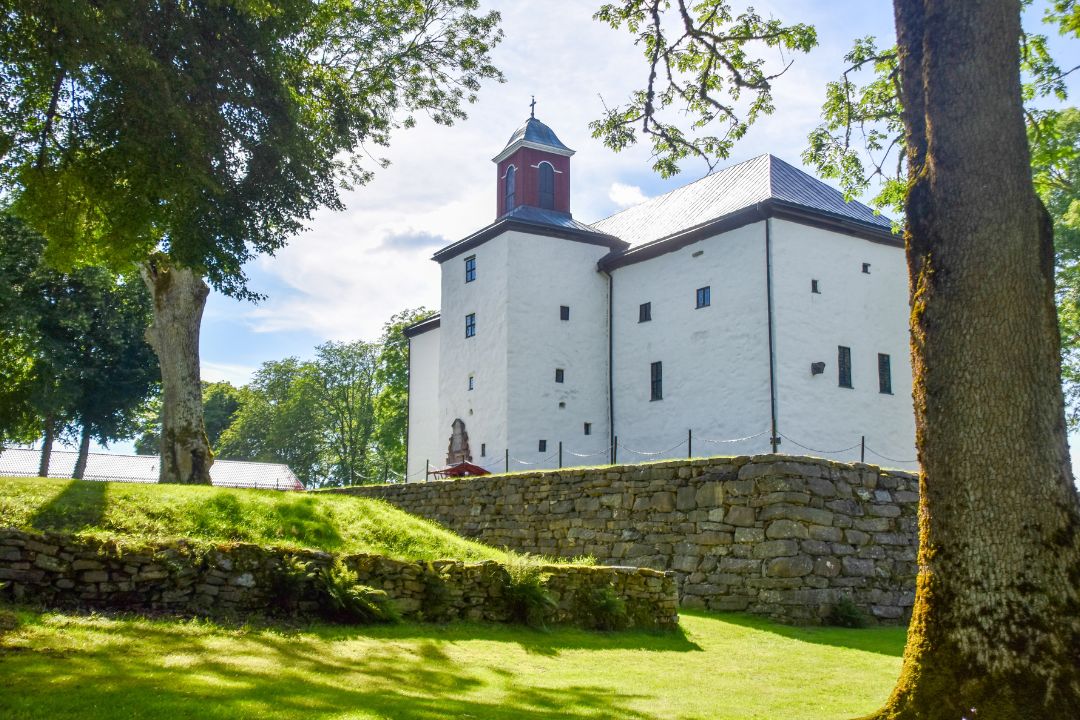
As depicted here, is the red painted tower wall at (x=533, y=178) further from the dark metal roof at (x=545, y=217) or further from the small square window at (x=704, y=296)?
the small square window at (x=704, y=296)

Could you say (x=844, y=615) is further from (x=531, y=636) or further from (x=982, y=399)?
(x=982, y=399)

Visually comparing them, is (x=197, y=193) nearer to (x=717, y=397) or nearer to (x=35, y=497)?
(x=35, y=497)

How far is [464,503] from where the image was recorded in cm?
1944

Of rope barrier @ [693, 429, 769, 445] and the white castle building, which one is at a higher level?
the white castle building

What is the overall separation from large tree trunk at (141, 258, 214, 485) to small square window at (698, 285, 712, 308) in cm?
1414

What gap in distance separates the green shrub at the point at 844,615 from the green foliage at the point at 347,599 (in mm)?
7224

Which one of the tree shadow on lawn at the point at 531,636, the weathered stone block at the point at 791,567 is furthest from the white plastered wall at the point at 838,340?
the tree shadow on lawn at the point at 531,636

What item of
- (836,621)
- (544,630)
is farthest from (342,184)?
(836,621)

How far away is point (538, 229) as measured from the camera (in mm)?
30188

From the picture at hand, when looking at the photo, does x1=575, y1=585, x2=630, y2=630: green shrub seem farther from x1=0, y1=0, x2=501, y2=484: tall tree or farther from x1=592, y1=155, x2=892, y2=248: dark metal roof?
x1=592, y1=155, x2=892, y2=248: dark metal roof

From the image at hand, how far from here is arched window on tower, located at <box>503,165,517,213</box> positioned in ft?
112

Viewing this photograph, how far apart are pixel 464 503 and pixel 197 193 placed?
1003 centimetres

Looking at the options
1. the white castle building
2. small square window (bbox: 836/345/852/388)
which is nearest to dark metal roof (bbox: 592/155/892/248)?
the white castle building

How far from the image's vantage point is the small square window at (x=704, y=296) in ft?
86.6
